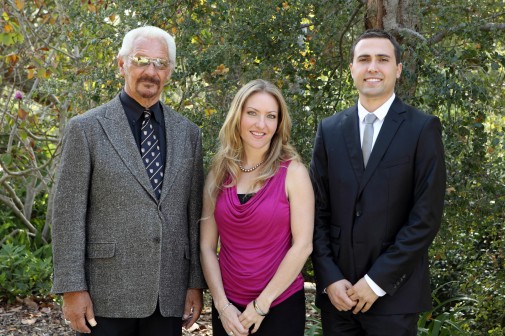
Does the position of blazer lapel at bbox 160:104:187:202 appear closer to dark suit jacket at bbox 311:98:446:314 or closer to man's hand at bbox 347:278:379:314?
dark suit jacket at bbox 311:98:446:314

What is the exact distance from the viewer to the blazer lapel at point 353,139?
3.46 meters

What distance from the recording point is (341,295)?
11.0 feet

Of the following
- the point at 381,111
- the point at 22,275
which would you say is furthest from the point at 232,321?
the point at 22,275

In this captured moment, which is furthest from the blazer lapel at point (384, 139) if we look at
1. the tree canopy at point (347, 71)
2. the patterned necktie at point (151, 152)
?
the patterned necktie at point (151, 152)

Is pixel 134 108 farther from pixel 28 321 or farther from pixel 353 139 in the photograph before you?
pixel 28 321

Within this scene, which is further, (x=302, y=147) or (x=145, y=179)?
(x=302, y=147)

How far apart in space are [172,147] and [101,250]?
1.99 feet

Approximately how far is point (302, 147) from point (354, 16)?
3.59 ft

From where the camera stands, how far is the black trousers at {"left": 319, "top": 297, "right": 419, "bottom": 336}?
3354 mm

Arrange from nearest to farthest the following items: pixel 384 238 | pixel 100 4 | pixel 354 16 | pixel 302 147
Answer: pixel 384 238 < pixel 302 147 < pixel 354 16 < pixel 100 4

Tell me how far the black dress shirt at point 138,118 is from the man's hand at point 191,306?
688mm

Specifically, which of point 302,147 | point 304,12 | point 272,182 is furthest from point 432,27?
point 272,182

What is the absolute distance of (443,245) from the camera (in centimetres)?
471

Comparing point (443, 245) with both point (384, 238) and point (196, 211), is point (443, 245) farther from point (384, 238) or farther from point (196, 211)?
point (196, 211)
